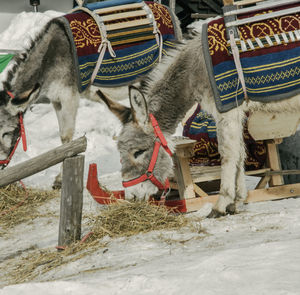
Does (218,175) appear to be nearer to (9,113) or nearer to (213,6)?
(9,113)

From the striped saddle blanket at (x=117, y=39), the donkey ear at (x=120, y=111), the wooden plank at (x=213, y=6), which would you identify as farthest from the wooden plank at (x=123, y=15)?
the wooden plank at (x=213, y=6)

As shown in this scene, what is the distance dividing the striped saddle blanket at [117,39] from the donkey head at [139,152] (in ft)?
5.93

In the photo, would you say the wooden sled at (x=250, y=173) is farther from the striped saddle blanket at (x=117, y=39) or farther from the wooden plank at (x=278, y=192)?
the striped saddle blanket at (x=117, y=39)

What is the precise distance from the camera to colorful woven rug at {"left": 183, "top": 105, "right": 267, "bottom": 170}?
451cm

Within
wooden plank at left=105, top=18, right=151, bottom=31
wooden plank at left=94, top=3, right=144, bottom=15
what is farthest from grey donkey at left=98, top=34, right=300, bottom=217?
wooden plank at left=94, top=3, right=144, bottom=15

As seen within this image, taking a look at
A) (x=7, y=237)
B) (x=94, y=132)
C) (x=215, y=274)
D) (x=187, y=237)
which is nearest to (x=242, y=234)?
(x=187, y=237)

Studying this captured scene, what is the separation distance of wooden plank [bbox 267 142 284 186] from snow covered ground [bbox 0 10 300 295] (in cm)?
33

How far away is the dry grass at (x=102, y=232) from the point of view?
9.09ft

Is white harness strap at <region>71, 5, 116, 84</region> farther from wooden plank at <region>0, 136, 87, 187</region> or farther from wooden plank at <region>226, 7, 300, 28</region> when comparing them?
wooden plank at <region>0, 136, 87, 187</region>

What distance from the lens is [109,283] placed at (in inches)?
80.1

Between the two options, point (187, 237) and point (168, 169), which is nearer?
point (187, 237)

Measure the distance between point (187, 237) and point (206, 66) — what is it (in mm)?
1503

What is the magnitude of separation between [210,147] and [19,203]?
2.43m

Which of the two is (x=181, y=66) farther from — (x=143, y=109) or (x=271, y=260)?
(x=271, y=260)
